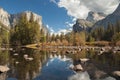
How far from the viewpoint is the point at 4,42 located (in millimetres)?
132875

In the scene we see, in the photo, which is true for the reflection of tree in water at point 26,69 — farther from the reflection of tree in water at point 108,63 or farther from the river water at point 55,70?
the reflection of tree in water at point 108,63

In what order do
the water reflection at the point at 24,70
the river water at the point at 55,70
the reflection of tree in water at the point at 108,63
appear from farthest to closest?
the reflection of tree in water at the point at 108,63 → the water reflection at the point at 24,70 → the river water at the point at 55,70

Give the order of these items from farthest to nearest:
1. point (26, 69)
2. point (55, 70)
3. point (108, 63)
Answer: point (108, 63) → point (55, 70) → point (26, 69)

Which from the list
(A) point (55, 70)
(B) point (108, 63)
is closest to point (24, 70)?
(A) point (55, 70)

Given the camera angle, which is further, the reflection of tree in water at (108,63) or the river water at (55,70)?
the reflection of tree in water at (108,63)

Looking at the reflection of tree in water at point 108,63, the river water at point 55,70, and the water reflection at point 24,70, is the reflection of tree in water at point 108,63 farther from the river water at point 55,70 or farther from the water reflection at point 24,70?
the water reflection at point 24,70

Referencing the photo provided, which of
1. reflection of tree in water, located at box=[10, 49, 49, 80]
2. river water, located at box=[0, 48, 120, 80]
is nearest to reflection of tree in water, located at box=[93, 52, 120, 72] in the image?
river water, located at box=[0, 48, 120, 80]

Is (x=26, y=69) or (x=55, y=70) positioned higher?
(x=26, y=69)

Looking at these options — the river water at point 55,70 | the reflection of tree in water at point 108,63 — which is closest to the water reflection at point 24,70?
the river water at point 55,70

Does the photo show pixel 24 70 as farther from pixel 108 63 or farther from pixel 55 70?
pixel 108 63

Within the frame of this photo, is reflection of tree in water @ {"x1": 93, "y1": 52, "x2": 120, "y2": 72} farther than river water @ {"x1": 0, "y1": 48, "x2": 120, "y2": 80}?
Yes

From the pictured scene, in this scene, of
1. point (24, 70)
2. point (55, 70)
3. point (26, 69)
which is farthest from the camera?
point (55, 70)

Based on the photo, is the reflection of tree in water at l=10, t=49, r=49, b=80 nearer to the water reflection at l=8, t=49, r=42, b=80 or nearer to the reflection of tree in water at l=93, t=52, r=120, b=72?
the water reflection at l=8, t=49, r=42, b=80

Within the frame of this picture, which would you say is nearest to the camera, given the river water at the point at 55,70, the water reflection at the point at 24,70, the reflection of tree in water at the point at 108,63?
the river water at the point at 55,70
